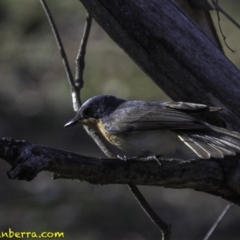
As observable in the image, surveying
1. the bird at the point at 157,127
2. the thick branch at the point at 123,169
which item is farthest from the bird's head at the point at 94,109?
the thick branch at the point at 123,169

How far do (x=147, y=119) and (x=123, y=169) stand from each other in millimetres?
951

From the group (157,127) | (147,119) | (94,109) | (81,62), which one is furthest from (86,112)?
(157,127)

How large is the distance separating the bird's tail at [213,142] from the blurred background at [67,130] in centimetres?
378

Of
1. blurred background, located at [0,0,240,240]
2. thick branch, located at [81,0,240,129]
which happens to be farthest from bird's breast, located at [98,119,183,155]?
blurred background, located at [0,0,240,240]

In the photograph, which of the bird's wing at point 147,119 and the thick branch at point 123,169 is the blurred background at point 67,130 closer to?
the bird's wing at point 147,119

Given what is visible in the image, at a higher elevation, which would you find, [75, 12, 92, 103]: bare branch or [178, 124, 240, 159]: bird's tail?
[178, 124, 240, 159]: bird's tail

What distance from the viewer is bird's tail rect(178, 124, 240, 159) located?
406 cm

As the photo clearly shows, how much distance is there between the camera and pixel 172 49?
4.36 m

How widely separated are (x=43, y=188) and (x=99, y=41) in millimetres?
4797

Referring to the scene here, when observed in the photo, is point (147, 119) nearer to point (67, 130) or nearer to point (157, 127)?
point (157, 127)

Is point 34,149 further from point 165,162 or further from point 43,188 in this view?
point 43,188

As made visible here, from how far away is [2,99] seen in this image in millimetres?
11500

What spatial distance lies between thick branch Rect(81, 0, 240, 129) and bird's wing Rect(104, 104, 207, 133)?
17 centimetres

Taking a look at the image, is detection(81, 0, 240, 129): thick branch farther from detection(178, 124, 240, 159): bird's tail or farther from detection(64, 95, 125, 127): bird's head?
detection(64, 95, 125, 127): bird's head
